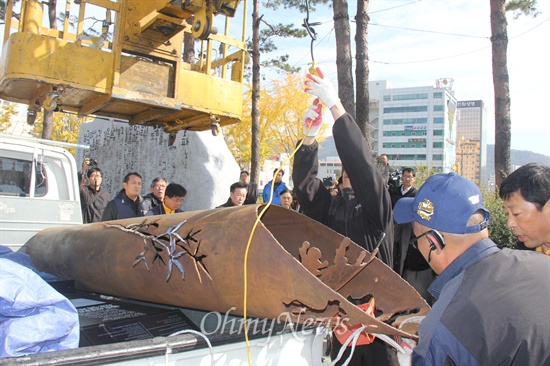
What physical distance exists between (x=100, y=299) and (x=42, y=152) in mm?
2272

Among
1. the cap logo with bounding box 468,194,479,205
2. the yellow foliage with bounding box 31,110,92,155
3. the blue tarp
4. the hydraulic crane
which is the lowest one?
the blue tarp

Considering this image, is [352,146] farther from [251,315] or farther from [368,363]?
[368,363]

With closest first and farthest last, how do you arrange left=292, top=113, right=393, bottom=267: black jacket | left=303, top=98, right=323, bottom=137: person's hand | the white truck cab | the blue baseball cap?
the blue baseball cap < left=292, top=113, right=393, bottom=267: black jacket < left=303, top=98, right=323, bottom=137: person's hand < the white truck cab

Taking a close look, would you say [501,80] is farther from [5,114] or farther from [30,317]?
[5,114]

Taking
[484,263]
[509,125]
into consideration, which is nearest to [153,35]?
[484,263]

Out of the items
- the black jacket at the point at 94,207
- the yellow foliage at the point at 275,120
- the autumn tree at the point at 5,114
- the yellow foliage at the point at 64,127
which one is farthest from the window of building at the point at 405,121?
the black jacket at the point at 94,207

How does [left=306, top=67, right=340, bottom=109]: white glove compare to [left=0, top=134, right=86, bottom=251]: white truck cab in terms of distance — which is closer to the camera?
[left=306, top=67, right=340, bottom=109]: white glove

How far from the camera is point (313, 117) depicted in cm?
286

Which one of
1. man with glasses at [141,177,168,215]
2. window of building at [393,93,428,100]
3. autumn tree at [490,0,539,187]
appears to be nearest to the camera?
man with glasses at [141,177,168,215]

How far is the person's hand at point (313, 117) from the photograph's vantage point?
2.85 m

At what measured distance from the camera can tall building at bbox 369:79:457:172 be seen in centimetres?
11695

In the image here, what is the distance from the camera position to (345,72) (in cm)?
845

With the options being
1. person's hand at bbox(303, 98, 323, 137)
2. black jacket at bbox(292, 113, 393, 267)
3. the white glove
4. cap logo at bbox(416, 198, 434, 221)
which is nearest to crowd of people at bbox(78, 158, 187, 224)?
black jacket at bbox(292, 113, 393, 267)

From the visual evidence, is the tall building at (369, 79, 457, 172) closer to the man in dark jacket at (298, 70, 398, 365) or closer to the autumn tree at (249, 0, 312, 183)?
the autumn tree at (249, 0, 312, 183)
